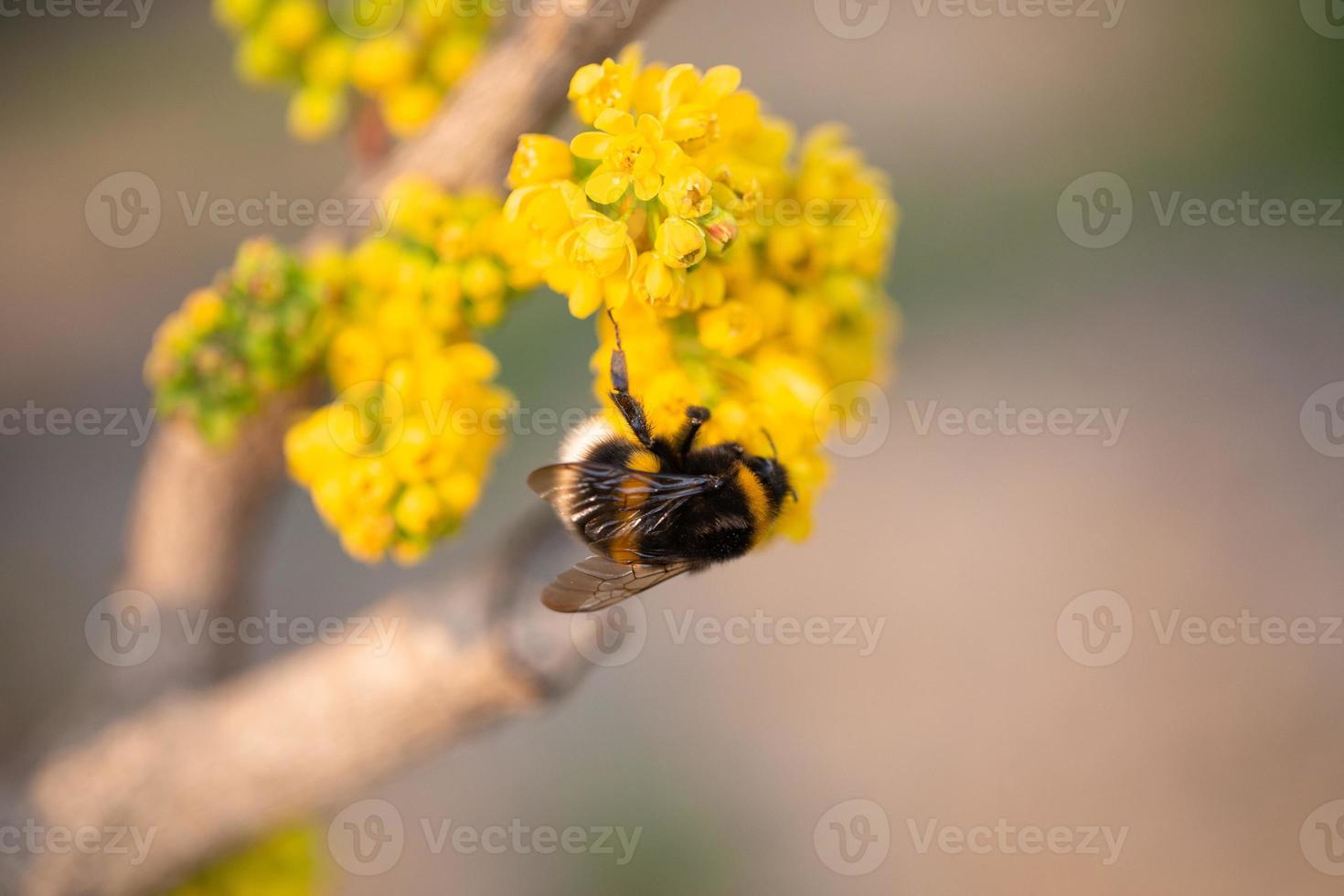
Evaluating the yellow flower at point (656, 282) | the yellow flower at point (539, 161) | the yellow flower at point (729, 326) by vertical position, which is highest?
the yellow flower at point (539, 161)

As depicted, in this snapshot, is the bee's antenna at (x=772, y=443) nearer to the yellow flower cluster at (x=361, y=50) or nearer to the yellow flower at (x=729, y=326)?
the yellow flower at (x=729, y=326)

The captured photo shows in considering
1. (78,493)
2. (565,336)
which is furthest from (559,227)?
(78,493)

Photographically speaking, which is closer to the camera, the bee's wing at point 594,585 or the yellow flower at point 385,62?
the bee's wing at point 594,585

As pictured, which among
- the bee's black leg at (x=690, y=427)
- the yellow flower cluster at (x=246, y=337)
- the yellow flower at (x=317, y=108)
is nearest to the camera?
the bee's black leg at (x=690, y=427)

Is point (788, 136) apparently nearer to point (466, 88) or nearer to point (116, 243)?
point (466, 88)

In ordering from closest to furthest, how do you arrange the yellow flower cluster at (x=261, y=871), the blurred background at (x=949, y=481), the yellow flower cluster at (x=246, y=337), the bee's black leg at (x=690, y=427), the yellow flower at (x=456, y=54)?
the bee's black leg at (x=690, y=427) < the yellow flower cluster at (x=246, y=337) < the yellow flower at (x=456, y=54) < the yellow flower cluster at (x=261, y=871) < the blurred background at (x=949, y=481)

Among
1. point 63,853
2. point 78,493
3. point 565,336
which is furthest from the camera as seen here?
point 565,336

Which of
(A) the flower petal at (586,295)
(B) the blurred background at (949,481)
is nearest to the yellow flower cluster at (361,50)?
(A) the flower petal at (586,295)
